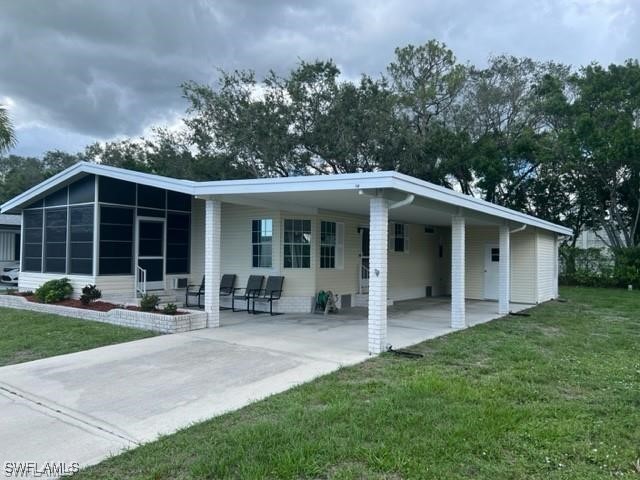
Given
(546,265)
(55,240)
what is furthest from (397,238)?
(55,240)

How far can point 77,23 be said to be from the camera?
37.6 feet

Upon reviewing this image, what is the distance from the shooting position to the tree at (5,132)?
13.9 meters

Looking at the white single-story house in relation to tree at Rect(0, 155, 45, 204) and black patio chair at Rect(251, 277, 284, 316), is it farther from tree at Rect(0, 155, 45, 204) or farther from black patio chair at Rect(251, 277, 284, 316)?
tree at Rect(0, 155, 45, 204)

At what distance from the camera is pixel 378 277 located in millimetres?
6836

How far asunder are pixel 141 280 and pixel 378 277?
7348 mm

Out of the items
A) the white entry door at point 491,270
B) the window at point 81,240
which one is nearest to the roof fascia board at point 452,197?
the white entry door at point 491,270

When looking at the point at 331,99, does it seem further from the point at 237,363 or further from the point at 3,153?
the point at 237,363

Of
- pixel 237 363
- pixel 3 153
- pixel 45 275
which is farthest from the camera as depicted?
pixel 3 153

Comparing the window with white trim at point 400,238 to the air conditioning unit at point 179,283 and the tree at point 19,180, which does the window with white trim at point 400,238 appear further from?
the tree at point 19,180

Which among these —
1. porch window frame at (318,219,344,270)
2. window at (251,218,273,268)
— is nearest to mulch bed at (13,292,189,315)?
window at (251,218,273,268)

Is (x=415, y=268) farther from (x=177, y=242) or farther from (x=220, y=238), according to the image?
(x=177, y=242)

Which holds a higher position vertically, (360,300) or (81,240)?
(81,240)

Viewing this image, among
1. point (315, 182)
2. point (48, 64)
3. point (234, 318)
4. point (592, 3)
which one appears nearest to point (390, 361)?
point (315, 182)

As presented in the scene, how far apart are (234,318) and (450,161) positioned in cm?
1470
